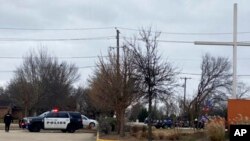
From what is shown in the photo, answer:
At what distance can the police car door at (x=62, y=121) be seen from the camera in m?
44.9

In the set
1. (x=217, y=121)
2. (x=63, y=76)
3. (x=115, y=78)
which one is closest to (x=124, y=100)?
(x=115, y=78)

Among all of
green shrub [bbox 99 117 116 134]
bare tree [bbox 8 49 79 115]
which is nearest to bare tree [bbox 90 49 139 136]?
green shrub [bbox 99 117 116 134]

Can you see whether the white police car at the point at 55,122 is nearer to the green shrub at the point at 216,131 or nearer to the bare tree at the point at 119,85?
the bare tree at the point at 119,85

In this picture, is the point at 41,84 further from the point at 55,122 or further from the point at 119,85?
the point at 119,85

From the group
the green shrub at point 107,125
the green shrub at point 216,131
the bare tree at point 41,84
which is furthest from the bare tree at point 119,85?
the bare tree at point 41,84

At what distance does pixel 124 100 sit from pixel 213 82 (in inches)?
1894

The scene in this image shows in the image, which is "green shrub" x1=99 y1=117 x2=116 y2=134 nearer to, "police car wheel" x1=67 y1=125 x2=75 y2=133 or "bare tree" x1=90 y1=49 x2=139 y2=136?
"bare tree" x1=90 y1=49 x2=139 y2=136

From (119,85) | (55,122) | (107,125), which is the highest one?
(119,85)

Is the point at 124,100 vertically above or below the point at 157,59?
below

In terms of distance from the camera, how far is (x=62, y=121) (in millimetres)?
45062

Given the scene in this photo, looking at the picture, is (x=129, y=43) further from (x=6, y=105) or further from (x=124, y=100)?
(x=6, y=105)

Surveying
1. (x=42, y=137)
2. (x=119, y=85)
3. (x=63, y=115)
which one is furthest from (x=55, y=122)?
(x=119, y=85)

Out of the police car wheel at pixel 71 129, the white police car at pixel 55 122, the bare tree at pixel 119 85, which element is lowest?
the police car wheel at pixel 71 129

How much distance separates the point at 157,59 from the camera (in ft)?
94.2
